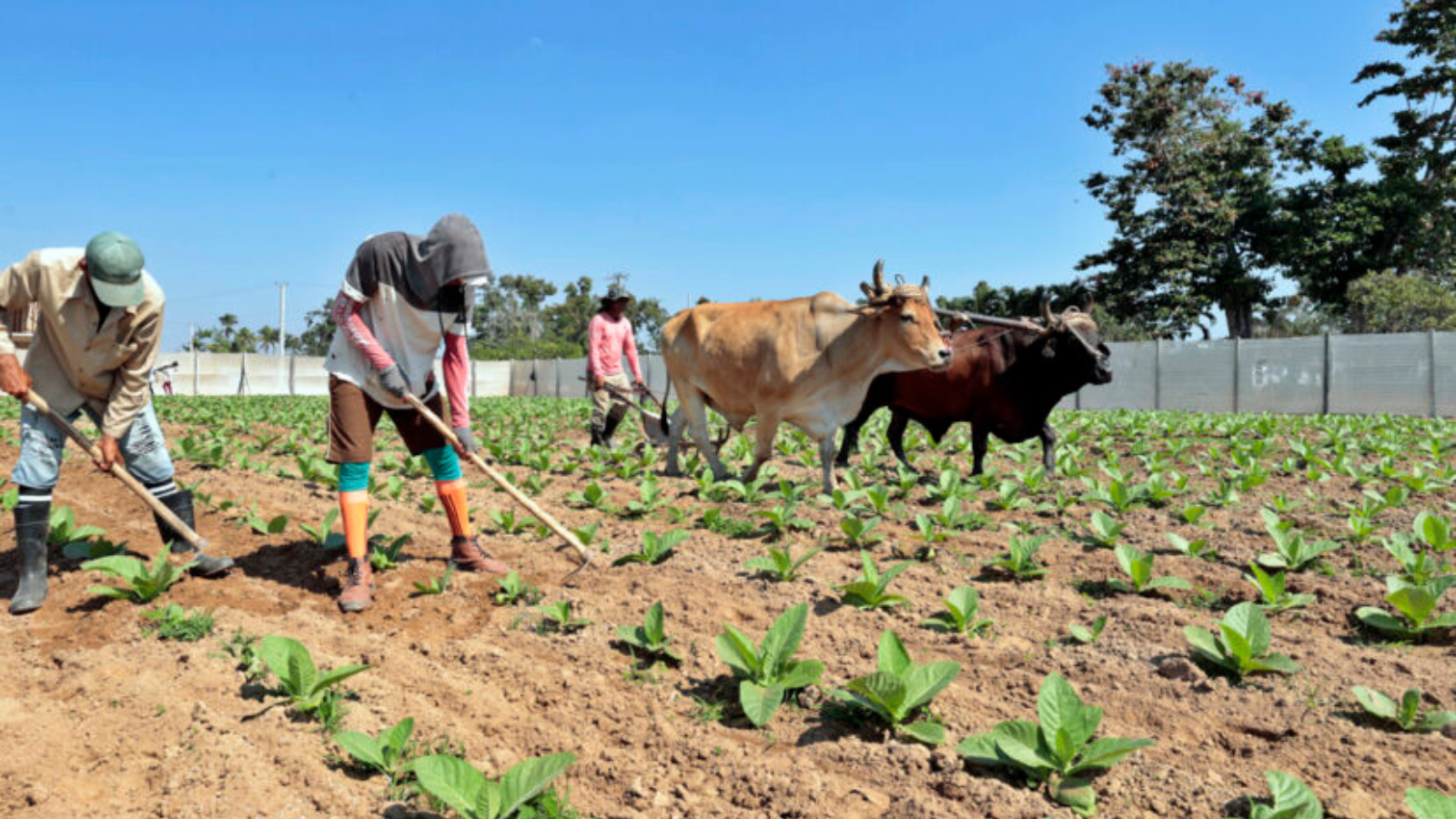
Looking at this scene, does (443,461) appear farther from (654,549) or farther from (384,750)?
(384,750)

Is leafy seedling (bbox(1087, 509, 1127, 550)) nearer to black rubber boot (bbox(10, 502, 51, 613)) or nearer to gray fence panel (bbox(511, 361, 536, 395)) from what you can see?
black rubber boot (bbox(10, 502, 51, 613))

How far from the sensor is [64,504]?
22.4 ft

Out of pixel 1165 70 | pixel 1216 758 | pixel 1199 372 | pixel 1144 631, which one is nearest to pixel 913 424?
pixel 1144 631

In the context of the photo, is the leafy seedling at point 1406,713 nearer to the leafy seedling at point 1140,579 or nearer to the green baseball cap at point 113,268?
the leafy seedling at point 1140,579

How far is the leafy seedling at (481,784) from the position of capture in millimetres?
2449

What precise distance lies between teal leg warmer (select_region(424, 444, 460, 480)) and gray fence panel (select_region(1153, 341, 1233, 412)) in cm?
2481

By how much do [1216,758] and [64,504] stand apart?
7.68 meters

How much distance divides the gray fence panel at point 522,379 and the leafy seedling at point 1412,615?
1624 inches

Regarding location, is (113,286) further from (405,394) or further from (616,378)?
(616,378)

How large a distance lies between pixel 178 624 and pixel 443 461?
58.5 inches

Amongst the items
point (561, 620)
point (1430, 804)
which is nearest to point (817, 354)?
point (561, 620)

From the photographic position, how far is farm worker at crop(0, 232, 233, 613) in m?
4.34

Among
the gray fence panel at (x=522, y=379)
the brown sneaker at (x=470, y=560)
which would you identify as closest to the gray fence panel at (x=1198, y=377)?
the brown sneaker at (x=470, y=560)

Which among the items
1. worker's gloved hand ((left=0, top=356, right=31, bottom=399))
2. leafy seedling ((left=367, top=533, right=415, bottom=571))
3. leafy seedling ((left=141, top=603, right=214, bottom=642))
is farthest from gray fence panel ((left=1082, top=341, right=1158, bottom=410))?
worker's gloved hand ((left=0, top=356, right=31, bottom=399))
